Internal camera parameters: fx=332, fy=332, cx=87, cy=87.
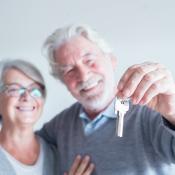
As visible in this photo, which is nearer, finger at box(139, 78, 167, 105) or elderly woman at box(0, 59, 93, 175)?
finger at box(139, 78, 167, 105)

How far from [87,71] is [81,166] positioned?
33 cm

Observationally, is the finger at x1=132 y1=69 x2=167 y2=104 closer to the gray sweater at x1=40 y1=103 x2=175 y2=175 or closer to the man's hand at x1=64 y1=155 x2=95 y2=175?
the gray sweater at x1=40 y1=103 x2=175 y2=175

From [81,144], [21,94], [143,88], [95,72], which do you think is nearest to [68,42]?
[95,72]

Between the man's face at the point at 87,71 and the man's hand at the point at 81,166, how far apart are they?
0.61 ft

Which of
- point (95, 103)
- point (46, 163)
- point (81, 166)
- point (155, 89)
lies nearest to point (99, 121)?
point (95, 103)

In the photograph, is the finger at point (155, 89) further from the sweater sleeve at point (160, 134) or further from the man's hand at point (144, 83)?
the sweater sleeve at point (160, 134)

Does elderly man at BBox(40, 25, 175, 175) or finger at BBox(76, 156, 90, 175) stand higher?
elderly man at BBox(40, 25, 175, 175)

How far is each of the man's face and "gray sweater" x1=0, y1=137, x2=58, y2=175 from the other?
0.25 meters

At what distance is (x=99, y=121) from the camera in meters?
1.17

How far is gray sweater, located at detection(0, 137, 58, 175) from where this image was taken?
1148 millimetres

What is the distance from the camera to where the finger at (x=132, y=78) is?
734 millimetres

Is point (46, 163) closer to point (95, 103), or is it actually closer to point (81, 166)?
point (81, 166)

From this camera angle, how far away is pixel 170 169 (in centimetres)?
101

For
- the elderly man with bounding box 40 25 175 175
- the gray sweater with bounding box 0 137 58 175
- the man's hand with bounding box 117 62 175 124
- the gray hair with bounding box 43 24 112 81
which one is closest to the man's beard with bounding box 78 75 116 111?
the elderly man with bounding box 40 25 175 175
